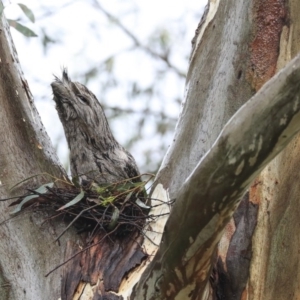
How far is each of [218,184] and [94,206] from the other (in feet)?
2.64

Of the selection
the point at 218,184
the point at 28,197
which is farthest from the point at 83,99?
the point at 218,184

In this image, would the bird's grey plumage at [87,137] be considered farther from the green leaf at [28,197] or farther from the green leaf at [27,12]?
the green leaf at [28,197]

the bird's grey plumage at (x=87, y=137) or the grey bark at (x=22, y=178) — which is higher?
the bird's grey plumage at (x=87, y=137)

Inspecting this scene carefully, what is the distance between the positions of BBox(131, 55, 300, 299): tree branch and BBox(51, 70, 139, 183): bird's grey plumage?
143 centimetres

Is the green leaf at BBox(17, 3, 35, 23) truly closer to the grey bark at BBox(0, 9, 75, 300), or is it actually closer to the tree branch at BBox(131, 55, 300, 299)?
the grey bark at BBox(0, 9, 75, 300)

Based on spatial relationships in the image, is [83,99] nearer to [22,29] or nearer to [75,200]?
[22,29]

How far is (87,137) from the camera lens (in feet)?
10.4

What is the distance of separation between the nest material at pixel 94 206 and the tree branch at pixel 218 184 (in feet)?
1.33

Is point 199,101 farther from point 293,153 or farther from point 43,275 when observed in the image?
point 43,275

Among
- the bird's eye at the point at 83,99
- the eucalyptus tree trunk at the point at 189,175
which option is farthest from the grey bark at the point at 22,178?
the bird's eye at the point at 83,99

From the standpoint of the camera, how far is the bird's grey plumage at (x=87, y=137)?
307 centimetres

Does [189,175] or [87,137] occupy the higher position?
[87,137]

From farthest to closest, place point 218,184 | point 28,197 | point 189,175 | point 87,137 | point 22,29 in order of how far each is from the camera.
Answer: point 87,137
point 22,29
point 28,197
point 189,175
point 218,184

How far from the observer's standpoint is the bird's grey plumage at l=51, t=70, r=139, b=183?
10.1 ft
